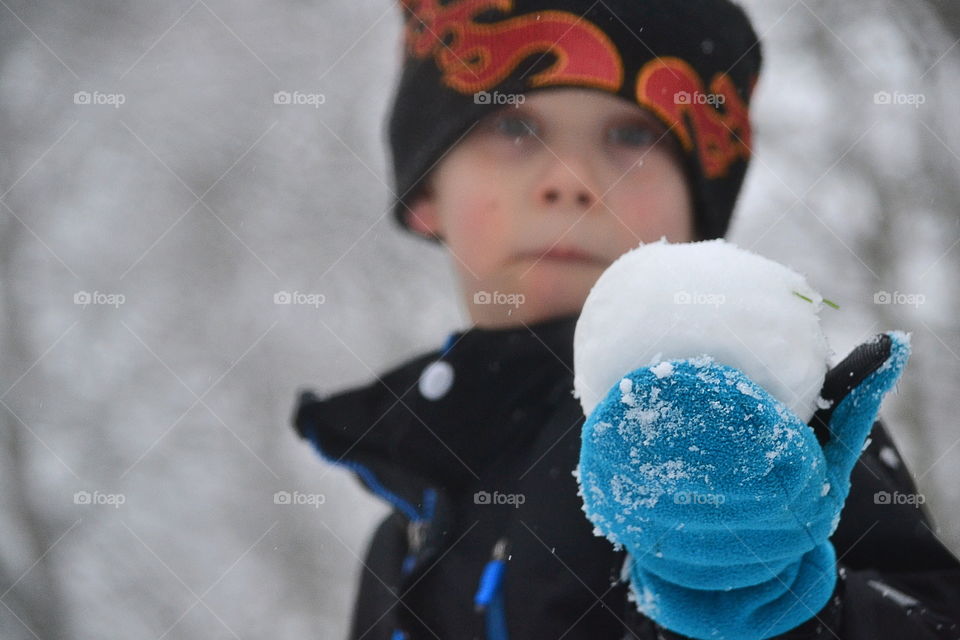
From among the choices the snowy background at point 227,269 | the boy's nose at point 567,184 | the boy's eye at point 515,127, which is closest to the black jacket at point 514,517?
the boy's nose at point 567,184

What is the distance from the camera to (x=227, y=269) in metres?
5.39

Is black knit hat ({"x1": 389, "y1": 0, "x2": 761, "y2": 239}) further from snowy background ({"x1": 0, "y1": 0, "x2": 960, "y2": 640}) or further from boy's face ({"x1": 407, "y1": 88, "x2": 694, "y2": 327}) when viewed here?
snowy background ({"x1": 0, "y1": 0, "x2": 960, "y2": 640})

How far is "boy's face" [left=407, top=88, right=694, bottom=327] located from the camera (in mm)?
1006

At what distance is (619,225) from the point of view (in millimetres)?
1003

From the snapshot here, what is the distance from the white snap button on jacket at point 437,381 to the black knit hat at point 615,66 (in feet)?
1.04

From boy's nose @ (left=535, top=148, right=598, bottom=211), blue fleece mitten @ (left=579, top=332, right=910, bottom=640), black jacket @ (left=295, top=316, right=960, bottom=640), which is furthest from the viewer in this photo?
boy's nose @ (left=535, top=148, right=598, bottom=211)

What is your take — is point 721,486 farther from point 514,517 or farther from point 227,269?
point 227,269

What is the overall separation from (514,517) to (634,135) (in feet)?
1.69

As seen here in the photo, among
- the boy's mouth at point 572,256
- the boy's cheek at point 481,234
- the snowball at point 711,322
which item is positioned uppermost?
the snowball at point 711,322

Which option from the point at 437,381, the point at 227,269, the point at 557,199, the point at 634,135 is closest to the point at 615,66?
the point at 634,135

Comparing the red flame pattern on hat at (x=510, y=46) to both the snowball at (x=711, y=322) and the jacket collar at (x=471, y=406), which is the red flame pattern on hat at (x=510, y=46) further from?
the snowball at (x=711, y=322)

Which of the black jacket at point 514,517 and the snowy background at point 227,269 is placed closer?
the black jacket at point 514,517

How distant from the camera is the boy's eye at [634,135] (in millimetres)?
1058

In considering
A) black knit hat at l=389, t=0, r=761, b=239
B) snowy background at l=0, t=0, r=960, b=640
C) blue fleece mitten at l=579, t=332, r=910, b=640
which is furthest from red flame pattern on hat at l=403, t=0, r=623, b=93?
snowy background at l=0, t=0, r=960, b=640
